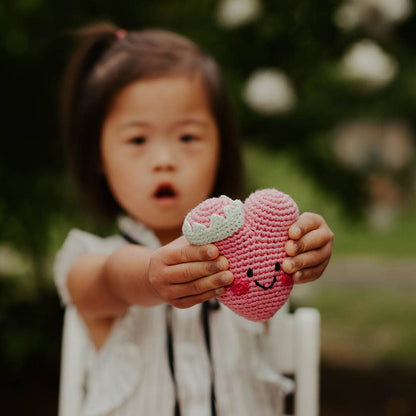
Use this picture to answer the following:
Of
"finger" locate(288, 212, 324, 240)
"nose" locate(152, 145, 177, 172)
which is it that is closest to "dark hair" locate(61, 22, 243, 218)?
"nose" locate(152, 145, 177, 172)

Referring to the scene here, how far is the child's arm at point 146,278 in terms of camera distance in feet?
1.93

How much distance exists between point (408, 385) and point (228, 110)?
1782 mm

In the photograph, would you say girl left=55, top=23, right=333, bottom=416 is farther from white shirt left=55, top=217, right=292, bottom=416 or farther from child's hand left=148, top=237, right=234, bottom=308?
child's hand left=148, top=237, right=234, bottom=308

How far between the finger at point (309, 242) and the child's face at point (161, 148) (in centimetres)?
26

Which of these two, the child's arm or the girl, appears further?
the girl

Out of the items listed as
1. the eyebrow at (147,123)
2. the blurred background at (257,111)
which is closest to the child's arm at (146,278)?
the eyebrow at (147,123)

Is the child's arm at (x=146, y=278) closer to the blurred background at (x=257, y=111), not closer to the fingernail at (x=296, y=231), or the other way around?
the fingernail at (x=296, y=231)

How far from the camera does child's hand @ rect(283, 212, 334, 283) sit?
63 centimetres

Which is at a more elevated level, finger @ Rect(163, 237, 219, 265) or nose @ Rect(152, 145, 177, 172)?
nose @ Rect(152, 145, 177, 172)

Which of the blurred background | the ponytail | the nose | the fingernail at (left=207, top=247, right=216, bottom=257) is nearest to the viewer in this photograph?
the fingernail at (left=207, top=247, right=216, bottom=257)

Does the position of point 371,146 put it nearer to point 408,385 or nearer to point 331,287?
point 408,385

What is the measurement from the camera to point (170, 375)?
0.85m

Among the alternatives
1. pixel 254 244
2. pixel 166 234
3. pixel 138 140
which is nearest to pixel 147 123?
pixel 138 140

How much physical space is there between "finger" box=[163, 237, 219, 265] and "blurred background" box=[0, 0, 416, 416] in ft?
3.17
